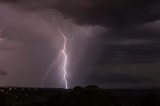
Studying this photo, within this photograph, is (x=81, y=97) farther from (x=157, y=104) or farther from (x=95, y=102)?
(x=157, y=104)

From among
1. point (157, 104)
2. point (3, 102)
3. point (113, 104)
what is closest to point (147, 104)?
point (157, 104)

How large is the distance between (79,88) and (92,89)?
2090 millimetres

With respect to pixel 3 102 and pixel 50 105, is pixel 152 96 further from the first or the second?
pixel 3 102

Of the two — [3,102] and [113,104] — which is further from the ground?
[3,102]

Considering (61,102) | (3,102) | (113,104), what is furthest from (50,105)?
(3,102)

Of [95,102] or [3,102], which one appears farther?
[3,102]

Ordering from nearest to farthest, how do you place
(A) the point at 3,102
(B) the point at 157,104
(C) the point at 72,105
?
(C) the point at 72,105 < (B) the point at 157,104 < (A) the point at 3,102

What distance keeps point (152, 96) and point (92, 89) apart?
49.9 ft

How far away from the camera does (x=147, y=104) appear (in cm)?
7681

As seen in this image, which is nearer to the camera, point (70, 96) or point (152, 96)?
point (70, 96)

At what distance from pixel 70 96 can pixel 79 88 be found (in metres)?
2.80

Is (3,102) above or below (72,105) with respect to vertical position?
above

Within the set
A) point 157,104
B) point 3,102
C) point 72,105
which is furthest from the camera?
point 3,102

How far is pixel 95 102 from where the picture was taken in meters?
66.6
